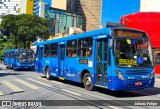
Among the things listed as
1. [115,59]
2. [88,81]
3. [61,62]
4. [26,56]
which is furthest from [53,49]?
[26,56]

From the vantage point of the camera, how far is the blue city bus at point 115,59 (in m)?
12.3

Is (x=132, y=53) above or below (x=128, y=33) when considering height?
below

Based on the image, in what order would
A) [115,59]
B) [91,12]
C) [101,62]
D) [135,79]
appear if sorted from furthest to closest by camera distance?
[91,12] < [101,62] < [135,79] < [115,59]

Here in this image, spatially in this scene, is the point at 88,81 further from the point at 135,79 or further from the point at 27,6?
the point at 27,6

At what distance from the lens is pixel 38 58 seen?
77.7 ft

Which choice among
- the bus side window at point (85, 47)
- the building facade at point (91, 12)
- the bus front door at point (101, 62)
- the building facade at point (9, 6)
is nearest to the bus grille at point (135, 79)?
the bus front door at point (101, 62)

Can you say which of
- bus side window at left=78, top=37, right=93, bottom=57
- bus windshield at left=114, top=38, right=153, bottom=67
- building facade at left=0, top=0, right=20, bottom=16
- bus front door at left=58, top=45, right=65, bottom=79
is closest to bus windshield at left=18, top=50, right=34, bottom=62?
bus front door at left=58, top=45, right=65, bottom=79

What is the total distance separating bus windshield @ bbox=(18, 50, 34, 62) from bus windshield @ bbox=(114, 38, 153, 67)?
2256 cm

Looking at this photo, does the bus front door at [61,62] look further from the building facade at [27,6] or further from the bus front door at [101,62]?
the building facade at [27,6]

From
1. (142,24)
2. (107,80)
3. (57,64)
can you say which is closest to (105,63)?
(107,80)

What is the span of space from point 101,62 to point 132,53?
1502mm

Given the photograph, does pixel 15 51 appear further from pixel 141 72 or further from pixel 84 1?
pixel 84 1

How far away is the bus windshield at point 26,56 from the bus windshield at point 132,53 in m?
22.6

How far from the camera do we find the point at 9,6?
5955 inches
